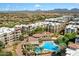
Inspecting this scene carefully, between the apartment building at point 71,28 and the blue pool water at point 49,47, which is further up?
the apartment building at point 71,28

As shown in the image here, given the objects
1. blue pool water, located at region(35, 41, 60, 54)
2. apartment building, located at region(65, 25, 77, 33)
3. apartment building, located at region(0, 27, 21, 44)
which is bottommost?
blue pool water, located at region(35, 41, 60, 54)

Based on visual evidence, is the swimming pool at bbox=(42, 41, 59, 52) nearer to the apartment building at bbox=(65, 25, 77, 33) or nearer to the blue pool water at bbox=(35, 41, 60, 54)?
the blue pool water at bbox=(35, 41, 60, 54)

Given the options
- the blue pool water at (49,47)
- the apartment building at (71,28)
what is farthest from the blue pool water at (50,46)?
the apartment building at (71,28)

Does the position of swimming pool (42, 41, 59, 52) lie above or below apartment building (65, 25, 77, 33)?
below

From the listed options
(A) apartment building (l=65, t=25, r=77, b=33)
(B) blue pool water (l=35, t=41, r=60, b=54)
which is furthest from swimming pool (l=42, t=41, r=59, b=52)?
(A) apartment building (l=65, t=25, r=77, b=33)

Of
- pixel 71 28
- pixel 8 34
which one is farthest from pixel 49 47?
pixel 8 34

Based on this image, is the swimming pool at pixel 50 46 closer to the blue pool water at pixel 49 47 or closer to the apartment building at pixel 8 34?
the blue pool water at pixel 49 47

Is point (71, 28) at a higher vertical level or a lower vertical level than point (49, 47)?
higher

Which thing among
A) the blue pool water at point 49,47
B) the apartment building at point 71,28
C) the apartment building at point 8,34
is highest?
the apartment building at point 71,28

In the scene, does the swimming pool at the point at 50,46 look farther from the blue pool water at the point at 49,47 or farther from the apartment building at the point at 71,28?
the apartment building at the point at 71,28

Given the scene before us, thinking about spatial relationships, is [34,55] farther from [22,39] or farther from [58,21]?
[58,21]

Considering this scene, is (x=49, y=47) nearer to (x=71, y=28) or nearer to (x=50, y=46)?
(x=50, y=46)
